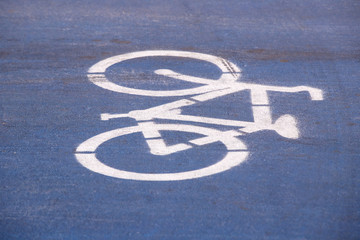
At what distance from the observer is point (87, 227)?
4.42m

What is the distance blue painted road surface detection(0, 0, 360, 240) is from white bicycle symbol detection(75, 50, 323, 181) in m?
0.02

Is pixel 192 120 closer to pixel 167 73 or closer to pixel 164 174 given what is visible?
pixel 164 174

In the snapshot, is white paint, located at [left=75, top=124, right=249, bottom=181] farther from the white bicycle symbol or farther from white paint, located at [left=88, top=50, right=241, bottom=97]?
white paint, located at [left=88, top=50, right=241, bottom=97]

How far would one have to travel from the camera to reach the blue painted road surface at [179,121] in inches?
180

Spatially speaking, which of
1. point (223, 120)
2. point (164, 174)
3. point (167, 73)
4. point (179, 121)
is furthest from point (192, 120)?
point (167, 73)

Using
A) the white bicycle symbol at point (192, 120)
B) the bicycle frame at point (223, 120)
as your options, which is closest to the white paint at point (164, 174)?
the white bicycle symbol at point (192, 120)

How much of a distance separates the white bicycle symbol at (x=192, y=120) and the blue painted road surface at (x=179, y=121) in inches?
0.8

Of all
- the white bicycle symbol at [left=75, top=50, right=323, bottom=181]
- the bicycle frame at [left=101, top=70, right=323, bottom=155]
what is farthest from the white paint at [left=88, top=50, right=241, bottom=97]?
the bicycle frame at [left=101, top=70, right=323, bottom=155]

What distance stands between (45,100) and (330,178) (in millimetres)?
3487

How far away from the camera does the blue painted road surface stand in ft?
15.0

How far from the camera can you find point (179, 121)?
598cm

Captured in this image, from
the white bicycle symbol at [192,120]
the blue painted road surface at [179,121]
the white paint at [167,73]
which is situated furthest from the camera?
the white paint at [167,73]

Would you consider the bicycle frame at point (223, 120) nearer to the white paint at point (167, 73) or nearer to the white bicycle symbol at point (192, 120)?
the white bicycle symbol at point (192, 120)

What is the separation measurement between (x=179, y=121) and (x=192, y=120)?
0.48 feet
